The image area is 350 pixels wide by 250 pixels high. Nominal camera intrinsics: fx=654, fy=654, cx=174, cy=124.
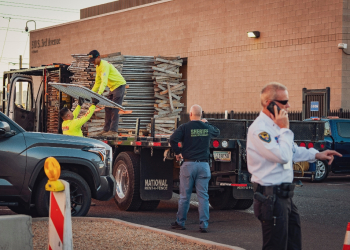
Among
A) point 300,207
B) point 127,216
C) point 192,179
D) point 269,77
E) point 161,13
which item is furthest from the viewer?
point 161,13

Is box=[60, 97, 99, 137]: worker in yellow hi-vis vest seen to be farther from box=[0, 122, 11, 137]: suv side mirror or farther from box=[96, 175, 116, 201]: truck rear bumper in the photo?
box=[0, 122, 11, 137]: suv side mirror

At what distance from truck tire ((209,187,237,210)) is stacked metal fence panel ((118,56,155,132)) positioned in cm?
420

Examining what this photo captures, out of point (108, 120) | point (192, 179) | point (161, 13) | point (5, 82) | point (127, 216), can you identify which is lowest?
point (127, 216)

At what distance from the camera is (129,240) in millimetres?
8711

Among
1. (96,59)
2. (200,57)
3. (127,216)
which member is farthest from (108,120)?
(200,57)

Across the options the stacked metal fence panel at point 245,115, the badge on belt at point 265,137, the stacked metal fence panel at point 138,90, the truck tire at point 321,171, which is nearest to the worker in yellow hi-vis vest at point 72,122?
the stacked metal fence panel at point 138,90

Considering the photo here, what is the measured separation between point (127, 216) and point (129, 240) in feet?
9.78

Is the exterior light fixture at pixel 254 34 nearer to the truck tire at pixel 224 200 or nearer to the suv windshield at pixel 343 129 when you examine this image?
the suv windshield at pixel 343 129

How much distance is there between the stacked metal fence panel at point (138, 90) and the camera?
54.9 ft

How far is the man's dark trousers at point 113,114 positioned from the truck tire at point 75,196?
11.4ft

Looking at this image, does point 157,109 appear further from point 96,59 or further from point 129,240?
point 129,240

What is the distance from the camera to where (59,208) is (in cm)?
621

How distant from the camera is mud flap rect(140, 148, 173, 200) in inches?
470

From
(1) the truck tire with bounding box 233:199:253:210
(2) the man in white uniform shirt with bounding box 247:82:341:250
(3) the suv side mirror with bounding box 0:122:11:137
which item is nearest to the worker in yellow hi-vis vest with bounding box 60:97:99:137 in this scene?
(3) the suv side mirror with bounding box 0:122:11:137
